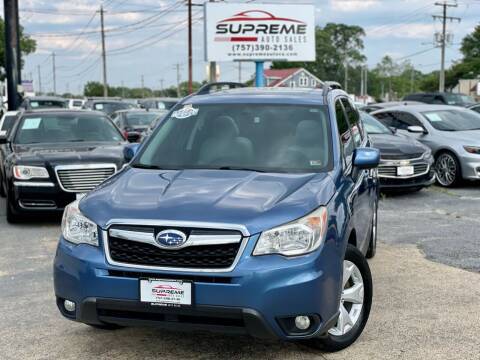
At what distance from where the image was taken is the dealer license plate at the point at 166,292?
144 inches

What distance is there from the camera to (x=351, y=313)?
14.4 ft

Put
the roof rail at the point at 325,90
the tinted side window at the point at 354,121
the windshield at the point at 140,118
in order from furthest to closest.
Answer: the windshield at the point at 140,118, the tinted side window at the point at 354,121, the roof rail at the point at 325,90

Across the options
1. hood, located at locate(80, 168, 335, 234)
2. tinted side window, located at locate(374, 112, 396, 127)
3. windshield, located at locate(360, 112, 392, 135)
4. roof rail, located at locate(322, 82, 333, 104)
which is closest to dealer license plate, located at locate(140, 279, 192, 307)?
hood, located at locate(80, 168, 335, 234)

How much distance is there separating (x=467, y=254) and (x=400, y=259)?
76 cm

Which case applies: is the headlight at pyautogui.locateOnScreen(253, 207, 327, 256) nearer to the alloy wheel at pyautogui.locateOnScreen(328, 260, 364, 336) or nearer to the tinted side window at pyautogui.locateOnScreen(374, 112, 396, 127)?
the alloy wheel at pyautogui.locateOnScreen(328, 260, 364, 336)

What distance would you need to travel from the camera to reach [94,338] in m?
4.63

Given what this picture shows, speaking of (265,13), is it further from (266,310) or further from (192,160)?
(266,310)

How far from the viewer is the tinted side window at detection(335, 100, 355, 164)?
5128 mm

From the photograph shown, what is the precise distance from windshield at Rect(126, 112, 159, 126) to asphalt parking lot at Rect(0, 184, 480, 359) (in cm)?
955

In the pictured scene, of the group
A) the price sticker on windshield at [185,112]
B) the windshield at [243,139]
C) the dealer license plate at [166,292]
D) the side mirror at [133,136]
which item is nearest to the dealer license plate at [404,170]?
the side mirror at [133,136]

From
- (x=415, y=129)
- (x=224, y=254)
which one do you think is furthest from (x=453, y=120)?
(x=224, y=254)

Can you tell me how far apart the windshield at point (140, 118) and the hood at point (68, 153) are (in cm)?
778

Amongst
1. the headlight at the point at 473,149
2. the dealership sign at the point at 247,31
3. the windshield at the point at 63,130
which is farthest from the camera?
the dealership sign at the point at 247,31

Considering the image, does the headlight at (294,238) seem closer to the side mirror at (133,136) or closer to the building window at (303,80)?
the side mirror at (133,136)
